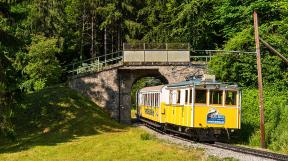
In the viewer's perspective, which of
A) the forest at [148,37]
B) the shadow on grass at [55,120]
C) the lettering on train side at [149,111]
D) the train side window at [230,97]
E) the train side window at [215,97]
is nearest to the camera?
the train side window at [215,97]

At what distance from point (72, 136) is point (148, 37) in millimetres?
27900

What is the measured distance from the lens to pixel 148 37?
56.9 meters

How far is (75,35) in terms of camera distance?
59781 millimetres

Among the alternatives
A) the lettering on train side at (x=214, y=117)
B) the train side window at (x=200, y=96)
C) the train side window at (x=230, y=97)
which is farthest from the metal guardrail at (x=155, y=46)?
the lettering on train side at (x=214, y=117)

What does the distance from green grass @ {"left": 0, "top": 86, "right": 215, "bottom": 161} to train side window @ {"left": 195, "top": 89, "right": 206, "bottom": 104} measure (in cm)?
294

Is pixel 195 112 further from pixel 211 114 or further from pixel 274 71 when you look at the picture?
pixel 274 71

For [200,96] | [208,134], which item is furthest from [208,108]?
[208,134]

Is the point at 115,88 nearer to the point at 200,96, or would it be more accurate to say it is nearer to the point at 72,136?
the point at 72,136

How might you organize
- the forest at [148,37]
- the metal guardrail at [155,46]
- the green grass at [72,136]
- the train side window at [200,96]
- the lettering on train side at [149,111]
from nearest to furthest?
the green grass at [72,136] → the train side window at [200,96] → the forest at [148,37] → the lettering on train side at [149,111] → the metal guardrail at [155,46]

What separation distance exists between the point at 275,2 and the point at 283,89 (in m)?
11.9

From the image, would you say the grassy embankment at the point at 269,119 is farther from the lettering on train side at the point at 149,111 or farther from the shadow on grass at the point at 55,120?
the shadow on grass at the point at 55,120

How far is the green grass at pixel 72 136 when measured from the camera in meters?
22.0

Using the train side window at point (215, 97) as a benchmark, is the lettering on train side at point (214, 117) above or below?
below

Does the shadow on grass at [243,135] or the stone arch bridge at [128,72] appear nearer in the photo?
the shadow on grass at [243,135]
